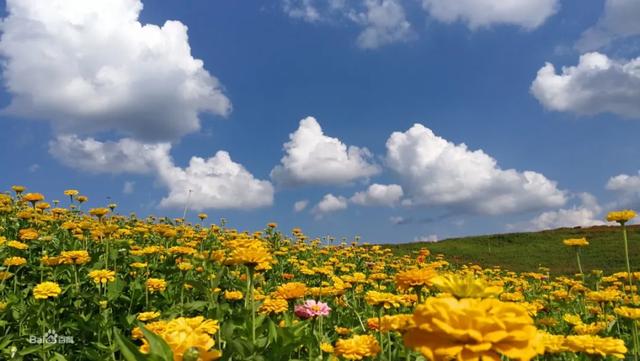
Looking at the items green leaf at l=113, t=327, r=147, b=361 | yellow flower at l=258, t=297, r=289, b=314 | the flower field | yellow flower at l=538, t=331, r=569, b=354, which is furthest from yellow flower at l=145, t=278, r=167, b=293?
yellow flower at l=538, t=331, r=569, b=354

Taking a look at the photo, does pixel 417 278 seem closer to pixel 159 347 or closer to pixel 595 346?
pixel 595 346

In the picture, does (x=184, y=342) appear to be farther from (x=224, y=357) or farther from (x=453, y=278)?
(x=453, y=278)

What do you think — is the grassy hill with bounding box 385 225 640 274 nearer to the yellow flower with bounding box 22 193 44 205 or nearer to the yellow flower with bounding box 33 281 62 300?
the yellow flower with bounding box 22 193 44 205

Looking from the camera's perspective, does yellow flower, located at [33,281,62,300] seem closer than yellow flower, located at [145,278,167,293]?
Yes

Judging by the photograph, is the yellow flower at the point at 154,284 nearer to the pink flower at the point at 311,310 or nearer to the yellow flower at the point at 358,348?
the pink flower at the point at 311,310

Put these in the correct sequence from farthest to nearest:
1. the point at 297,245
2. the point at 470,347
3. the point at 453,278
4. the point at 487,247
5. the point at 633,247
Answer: the point at 487,247 < the point at 633,247 < the point at 297,245 < the point at 453,278 < the point at 470,347

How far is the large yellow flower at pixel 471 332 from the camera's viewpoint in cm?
125

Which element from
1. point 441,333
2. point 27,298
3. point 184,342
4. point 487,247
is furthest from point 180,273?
point 487,247

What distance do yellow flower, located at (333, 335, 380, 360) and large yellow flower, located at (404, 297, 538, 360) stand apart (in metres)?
1.40

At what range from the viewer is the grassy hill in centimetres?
2403

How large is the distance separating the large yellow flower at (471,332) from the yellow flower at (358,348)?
4.58ft

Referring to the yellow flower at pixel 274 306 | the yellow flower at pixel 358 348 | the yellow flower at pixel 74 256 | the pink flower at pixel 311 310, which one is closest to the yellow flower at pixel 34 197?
the yellow flower at pixel 74 256

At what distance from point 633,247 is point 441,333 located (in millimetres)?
30528

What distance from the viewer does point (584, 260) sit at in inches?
987
